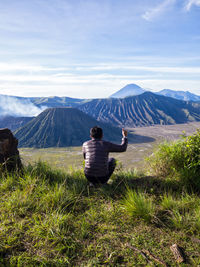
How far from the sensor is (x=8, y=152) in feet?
19.1

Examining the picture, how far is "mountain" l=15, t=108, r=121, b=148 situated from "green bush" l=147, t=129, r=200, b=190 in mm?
122397

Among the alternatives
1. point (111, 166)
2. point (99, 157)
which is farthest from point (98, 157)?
point (111, 166)

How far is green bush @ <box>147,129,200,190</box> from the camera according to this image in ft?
15.6

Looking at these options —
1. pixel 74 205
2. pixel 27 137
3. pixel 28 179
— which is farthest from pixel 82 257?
pixel 27 137

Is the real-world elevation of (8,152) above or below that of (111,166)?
above

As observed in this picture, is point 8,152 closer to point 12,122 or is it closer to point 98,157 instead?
point 98,157

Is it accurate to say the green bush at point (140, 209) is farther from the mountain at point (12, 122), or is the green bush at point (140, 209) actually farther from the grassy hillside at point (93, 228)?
the mountain at point (12, 122)

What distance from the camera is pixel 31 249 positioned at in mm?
2832

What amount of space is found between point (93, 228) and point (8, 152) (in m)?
3.78

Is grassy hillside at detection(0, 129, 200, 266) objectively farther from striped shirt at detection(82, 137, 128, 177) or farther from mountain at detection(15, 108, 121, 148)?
mountain at detection(15, 108, 121, 148)

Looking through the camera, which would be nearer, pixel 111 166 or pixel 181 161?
pixel 181 161

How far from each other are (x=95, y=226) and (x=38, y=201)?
4.29 feet

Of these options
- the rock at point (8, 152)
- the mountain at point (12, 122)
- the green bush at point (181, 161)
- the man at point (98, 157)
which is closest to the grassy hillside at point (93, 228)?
the green bush at point (181, 161)

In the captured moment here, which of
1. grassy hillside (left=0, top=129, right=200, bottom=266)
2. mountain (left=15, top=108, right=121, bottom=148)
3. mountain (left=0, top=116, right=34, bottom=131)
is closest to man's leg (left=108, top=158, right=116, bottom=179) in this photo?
grassy hillside (left=0, top=129, right=200, bottom=266)
